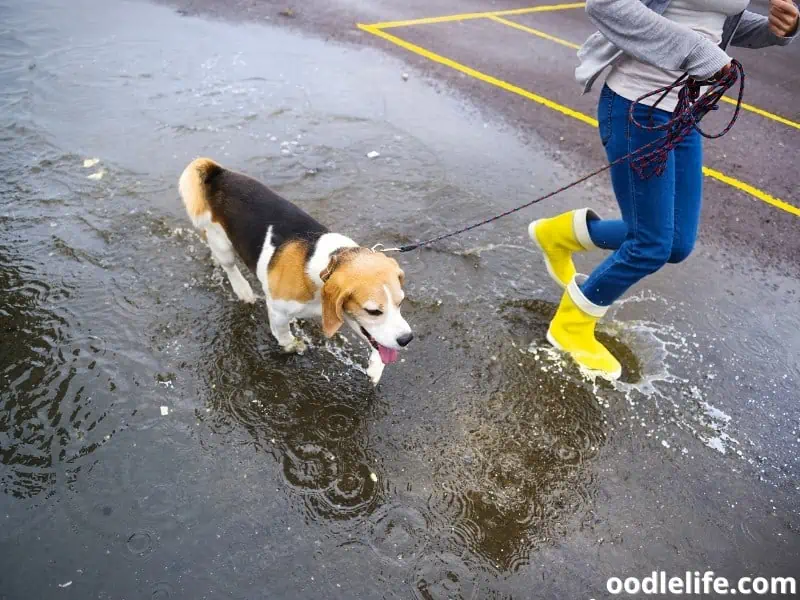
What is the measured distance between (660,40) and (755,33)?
83cm

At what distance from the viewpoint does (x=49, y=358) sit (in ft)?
11.2

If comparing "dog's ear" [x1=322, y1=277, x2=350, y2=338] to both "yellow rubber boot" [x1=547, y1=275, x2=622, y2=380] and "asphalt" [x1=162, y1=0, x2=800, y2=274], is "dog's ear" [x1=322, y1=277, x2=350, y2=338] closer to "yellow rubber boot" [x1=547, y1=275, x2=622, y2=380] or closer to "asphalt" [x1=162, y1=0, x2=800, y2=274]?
"yellow rubber boot" [x1=547, y1=275, x2=622, y2=380]

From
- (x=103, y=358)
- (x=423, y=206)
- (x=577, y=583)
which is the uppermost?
(x=423, y=206)

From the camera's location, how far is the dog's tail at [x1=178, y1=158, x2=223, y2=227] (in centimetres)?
357

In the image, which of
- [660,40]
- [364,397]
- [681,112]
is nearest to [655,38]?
[660,40]

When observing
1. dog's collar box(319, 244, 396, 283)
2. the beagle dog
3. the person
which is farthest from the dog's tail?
the person

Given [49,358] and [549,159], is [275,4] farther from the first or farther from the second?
[49,358]

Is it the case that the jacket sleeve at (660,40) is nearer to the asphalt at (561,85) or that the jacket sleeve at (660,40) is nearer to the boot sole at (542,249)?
the boot sole at (542,249)

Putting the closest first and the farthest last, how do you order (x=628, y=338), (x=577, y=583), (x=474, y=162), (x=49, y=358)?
(x=577, y=583)
(x=49, y=358)
(x=628, y=338)
(x=474, y=162)

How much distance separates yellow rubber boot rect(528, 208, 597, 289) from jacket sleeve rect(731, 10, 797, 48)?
1.21 meters

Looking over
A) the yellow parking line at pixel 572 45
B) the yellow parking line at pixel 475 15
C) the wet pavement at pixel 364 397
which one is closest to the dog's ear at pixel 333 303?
the wet pavement at pixel 364 397

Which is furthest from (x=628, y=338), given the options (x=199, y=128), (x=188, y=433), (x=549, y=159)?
(x=199, y=128)

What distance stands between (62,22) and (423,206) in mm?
6027

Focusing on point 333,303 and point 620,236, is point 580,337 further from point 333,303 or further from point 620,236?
point 333,303
